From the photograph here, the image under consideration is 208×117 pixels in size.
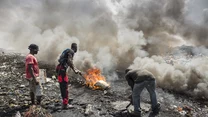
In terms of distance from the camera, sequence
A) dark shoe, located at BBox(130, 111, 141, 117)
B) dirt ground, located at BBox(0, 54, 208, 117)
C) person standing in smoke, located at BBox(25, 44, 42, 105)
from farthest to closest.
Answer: dirt ground, located at BBox(0, 54, 208, 117)
dark shoe, located at BBox(130, 111, 141, 117)
person standing in smoke, located at BBox(25, 44, 42, 105)

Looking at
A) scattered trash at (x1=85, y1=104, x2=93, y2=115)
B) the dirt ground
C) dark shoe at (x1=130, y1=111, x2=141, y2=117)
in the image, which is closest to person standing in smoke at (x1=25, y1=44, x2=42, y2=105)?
the dirt ground

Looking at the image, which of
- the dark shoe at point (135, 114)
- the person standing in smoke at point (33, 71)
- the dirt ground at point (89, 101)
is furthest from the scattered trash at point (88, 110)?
the person standing in smoke at point (33, 71)

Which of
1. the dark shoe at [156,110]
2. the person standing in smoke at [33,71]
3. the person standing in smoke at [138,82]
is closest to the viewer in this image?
the person standing in smoke at [33,71]

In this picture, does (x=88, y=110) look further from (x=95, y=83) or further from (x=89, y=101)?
(x=95, y=83)

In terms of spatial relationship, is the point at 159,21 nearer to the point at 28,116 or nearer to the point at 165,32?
the point at 165,32

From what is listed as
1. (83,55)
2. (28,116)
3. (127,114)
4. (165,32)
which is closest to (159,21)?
(165,32)

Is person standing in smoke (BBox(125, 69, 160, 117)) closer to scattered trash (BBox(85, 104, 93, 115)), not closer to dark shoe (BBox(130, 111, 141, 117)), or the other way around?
dark shoe (BBox(130, 111, 141, 117))

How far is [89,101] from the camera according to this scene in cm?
746

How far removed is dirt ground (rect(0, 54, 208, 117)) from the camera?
6.43 meters

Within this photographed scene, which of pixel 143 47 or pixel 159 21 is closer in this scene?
pixel 143 47

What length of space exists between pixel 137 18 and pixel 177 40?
19.6ft

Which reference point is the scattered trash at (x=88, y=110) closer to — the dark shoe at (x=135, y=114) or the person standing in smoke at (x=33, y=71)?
the dark shoe at (x=135, y=114)

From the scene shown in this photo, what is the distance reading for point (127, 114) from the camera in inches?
250

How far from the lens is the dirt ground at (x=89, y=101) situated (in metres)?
6.43
